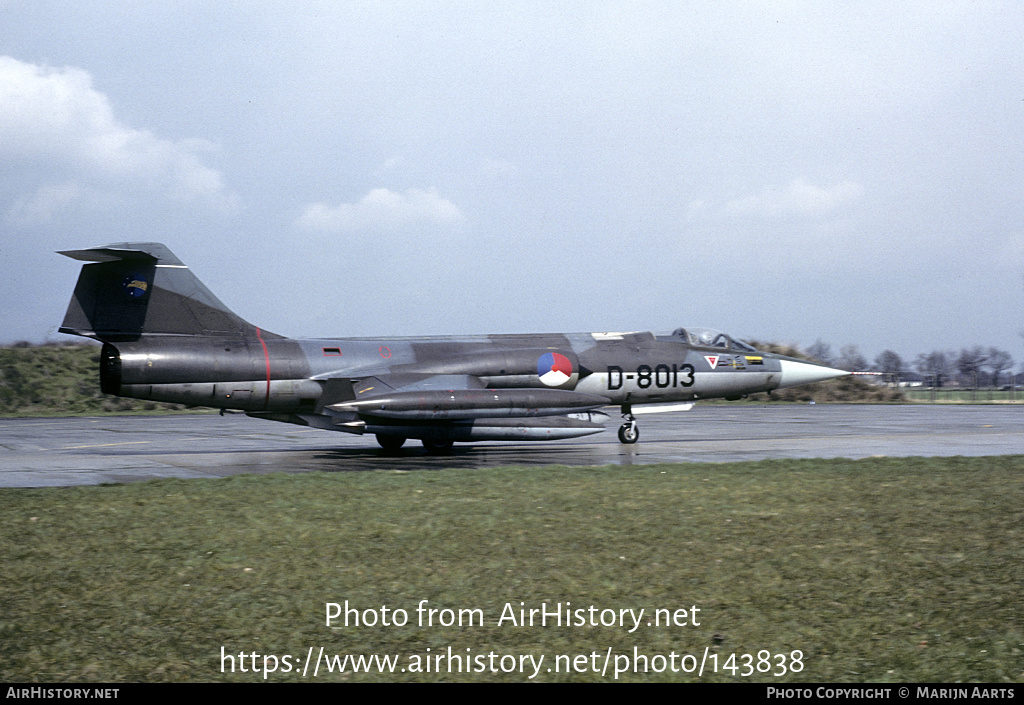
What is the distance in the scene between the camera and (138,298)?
19.0m

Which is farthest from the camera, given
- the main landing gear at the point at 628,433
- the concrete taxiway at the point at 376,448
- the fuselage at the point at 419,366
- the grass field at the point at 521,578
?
the main landing gear at the point at 628,433

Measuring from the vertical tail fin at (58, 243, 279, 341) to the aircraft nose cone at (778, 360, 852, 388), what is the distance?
1473 centimetres

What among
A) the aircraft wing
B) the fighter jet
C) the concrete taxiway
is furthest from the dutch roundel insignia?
the concrete taxiway

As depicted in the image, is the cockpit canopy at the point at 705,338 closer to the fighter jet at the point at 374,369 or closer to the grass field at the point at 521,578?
the fighter jet at the point at 374,369

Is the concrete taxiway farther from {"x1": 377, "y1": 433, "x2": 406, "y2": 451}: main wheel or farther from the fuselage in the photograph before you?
the fuselage

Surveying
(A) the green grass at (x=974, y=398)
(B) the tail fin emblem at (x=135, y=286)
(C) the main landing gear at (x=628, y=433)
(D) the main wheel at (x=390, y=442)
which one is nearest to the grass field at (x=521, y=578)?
(B) the tail fin emblem at (x=135, y=286)

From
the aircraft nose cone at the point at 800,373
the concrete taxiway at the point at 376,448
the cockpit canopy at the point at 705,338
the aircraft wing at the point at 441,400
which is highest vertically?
the cockpit canopy at the point at 705,338

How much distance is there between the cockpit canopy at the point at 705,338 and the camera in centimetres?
2389

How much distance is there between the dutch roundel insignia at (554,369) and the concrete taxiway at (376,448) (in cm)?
171

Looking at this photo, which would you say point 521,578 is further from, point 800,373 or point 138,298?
point 800,373

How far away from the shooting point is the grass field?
18.5 feet

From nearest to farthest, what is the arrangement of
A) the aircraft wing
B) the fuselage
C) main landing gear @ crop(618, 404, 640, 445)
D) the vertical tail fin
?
the vertical tail fin
the fuselage
the aircraft wing
main landing gear @ crop(618, 404, 640, 445)

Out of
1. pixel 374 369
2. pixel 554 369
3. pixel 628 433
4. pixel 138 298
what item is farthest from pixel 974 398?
pixel 138 298

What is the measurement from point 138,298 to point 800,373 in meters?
17.3
